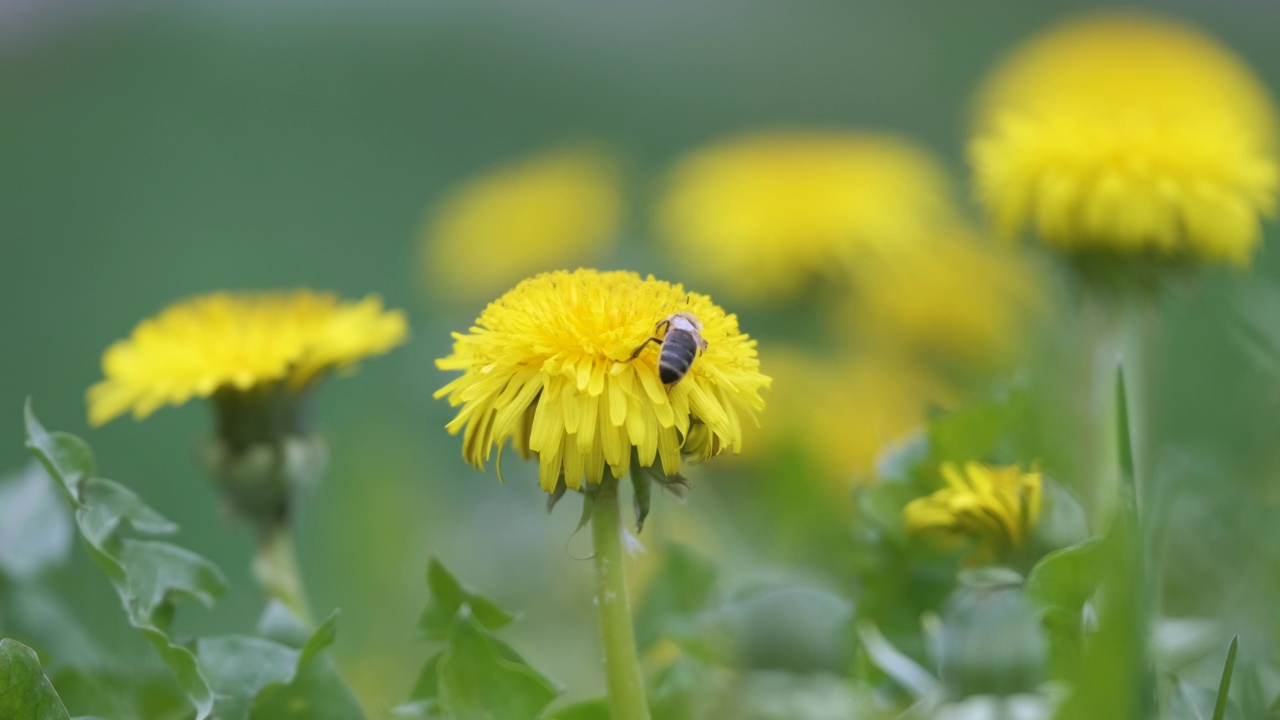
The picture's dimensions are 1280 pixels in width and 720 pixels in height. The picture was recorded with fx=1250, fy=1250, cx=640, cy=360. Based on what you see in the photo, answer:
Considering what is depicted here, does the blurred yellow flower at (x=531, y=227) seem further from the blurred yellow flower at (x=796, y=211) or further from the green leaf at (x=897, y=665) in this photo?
the green leaf at (x=897, y=665)

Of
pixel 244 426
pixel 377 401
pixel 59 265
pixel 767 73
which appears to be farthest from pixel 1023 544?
pixel 767 73

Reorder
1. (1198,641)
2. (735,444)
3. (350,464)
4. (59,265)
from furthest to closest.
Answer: (59,265) → (350,464) → (1198,641) → (735,444)

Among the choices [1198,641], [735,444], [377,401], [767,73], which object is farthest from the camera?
[767,73]

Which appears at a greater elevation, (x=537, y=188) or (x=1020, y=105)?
(x=1020, y=105)

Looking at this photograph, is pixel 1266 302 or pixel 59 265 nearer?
pixel 1266 302

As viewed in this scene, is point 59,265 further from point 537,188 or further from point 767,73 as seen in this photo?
point 767,73

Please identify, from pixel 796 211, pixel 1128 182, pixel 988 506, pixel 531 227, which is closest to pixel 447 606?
pixel 988 506

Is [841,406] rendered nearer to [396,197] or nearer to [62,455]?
[62,455]
